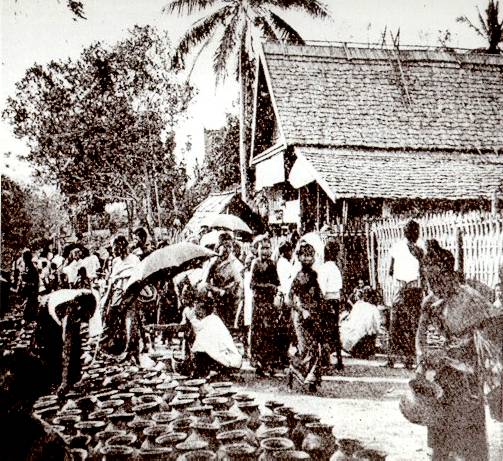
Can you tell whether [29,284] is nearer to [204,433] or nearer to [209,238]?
[209,238]

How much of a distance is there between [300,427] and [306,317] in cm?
135

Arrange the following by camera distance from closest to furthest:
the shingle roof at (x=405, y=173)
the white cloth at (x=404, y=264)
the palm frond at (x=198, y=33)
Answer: the palm frond at (x=198, y=33), the white cloth at (x=404, y=264), the shingle roof at (x=405, y=173)

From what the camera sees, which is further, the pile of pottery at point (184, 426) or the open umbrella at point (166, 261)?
the open umbrella at point (166, 261)

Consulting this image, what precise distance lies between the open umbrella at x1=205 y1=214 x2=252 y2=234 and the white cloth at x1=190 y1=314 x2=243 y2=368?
118 cm

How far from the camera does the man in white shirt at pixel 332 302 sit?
5.66 metres

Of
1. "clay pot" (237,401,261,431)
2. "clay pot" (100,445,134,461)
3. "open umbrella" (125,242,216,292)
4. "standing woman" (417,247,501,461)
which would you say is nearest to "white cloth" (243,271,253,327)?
"open umbrella" (125,242,216,292)

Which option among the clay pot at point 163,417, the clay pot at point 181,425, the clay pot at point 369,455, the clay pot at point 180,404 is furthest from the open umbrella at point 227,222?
the clay pot at point 369,455

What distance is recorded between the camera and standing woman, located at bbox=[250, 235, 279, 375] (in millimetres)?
5570

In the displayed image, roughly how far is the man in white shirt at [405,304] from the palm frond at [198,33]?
270cm

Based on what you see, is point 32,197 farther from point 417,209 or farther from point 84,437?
point 417,209

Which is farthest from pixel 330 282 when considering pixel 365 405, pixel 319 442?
pixel 319 442

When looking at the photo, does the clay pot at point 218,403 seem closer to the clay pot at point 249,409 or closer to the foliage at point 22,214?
the clay pot at point 249,409

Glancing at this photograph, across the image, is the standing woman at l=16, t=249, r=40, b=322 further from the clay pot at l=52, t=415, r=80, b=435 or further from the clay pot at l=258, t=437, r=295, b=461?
the clay pot at l=258, t=437, r=295, b=461

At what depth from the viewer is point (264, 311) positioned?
568cm
